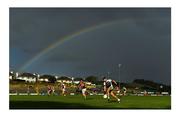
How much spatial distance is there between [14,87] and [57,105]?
22.6 m

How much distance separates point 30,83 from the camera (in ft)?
189

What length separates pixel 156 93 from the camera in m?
56.7

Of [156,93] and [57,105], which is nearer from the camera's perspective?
[57,105]

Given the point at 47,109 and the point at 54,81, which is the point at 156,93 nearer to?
the point at 54,81
